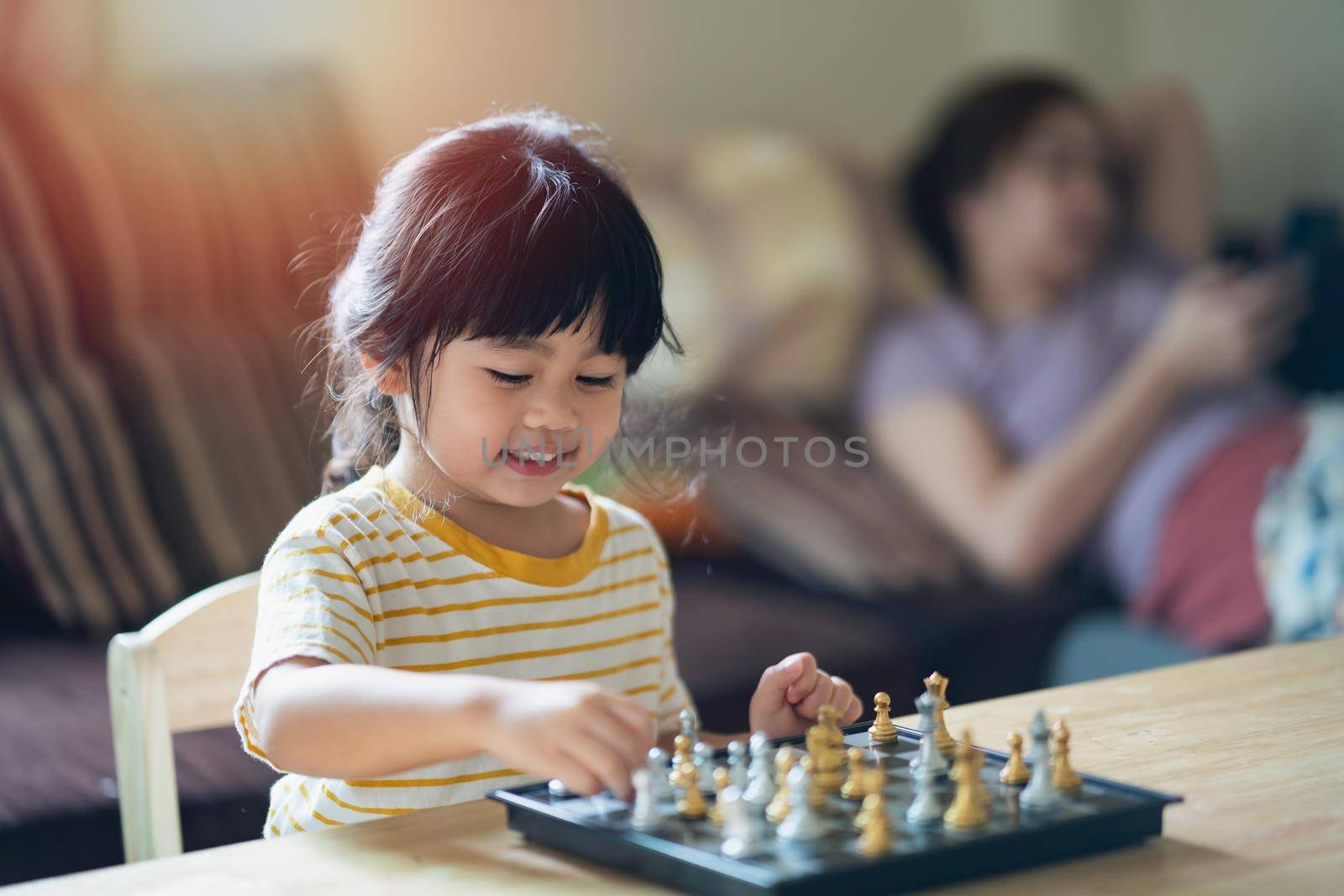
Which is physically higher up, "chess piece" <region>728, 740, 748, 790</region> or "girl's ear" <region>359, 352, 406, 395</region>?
"girl's ear" <region>359, 352, 406, 395</region>

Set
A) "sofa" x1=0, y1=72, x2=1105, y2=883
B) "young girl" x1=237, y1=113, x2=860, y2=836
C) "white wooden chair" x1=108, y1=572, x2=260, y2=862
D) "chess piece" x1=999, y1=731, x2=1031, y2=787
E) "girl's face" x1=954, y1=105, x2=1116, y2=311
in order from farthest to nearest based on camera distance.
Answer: "girl's face" x1=954, y1=105, x2=1116, y2=311, "sofa" x1=0, y1=72, x2=1105, y2=883, "white wooden chair" x1=108, y1=572, x2=260, y2=862, "young girl" x1=237, y1=113, x2=860, y2=836, "chess piece" x1=999, y1=731, x2=1031, y2=787

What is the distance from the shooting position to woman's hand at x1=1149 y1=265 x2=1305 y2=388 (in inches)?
91.7

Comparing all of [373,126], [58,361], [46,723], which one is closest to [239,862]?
[46,723]

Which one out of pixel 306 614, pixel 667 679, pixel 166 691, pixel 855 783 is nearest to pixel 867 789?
pixel 855 783

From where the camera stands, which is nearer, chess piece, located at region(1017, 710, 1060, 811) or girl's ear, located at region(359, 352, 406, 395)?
chess piece, located at region(1017, 710, 1060, 811)

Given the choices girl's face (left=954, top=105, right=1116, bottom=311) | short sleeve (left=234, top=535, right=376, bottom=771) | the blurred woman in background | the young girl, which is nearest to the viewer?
short sleeve (left=234, top=535, right=376, bottom=771)

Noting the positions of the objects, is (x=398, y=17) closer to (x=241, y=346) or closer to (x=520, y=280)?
(x=241, y=346)

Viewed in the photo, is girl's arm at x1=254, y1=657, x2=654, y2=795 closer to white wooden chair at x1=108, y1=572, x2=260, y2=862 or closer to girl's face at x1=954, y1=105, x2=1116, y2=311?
white wooden chair at x1=108, y1=572, x2=260, y2=862

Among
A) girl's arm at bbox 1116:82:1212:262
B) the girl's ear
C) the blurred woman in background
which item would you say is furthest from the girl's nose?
girl's arm at bbox 1116:82:1212:262

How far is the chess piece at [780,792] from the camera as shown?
2.20 ft

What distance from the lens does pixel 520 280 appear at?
950 millimetres

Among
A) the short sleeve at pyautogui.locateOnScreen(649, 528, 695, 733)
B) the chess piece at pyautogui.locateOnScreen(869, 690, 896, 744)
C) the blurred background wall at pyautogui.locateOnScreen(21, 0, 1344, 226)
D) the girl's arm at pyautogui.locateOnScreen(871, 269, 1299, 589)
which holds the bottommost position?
the chess piece at pyautogui.locateOnScreen(869, 690, 896, 744)

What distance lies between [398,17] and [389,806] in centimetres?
176

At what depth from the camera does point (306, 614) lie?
86 cm
